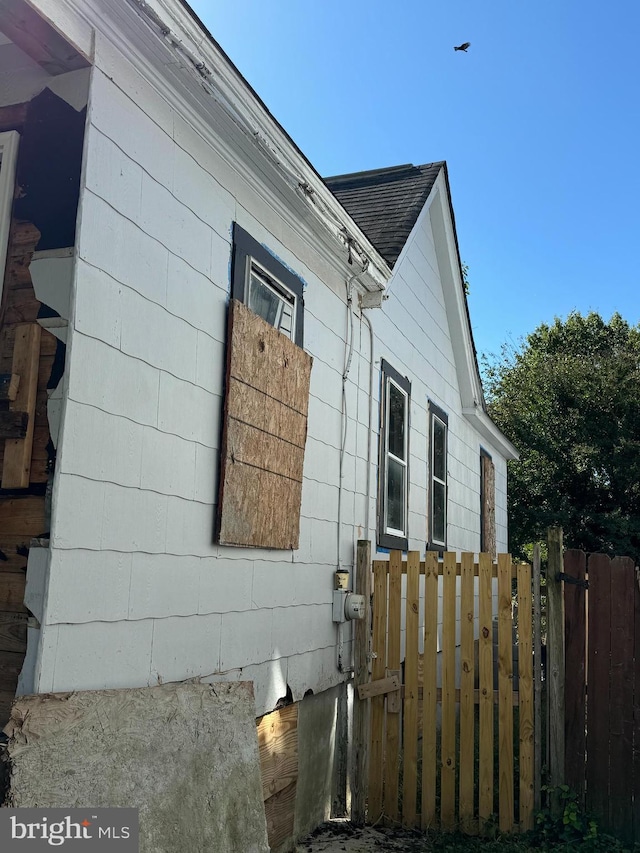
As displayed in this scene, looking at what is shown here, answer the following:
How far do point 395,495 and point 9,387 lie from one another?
507 cm

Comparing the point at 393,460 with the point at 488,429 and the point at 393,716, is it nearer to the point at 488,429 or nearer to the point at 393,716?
the point at 393,716

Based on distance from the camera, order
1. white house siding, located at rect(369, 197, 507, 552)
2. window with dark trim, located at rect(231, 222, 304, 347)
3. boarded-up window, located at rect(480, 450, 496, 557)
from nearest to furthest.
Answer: window with dark trim, located at rect(231, 222, 304, 347)
white house siding, located at rect(369, 197, 507, 552)
boarded-up window, located at rect(480, 450, 496, 557)

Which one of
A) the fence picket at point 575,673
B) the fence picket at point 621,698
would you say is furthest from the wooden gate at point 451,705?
the fence picket at point 621,698

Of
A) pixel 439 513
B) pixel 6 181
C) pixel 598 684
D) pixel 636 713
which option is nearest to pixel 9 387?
pixel 6 181

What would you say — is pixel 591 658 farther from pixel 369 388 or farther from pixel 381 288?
pixel 381 288

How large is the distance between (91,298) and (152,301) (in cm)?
49

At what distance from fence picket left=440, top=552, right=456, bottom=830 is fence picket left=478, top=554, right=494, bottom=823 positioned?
218 mm

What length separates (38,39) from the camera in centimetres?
317

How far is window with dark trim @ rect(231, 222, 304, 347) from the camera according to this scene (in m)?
4.59

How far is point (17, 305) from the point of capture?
3.31m

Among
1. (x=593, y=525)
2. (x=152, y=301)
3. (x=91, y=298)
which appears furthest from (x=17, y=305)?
(x=593, y=525)

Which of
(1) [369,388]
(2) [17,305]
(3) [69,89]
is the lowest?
(2) [17,305]

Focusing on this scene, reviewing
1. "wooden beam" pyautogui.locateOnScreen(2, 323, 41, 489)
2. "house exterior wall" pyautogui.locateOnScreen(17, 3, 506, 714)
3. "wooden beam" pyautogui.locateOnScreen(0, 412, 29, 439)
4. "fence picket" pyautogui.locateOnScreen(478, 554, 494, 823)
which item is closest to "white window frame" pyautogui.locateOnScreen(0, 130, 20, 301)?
"wooden beam" pyautogui.locateOnScreen(2, 323, 41, 489)

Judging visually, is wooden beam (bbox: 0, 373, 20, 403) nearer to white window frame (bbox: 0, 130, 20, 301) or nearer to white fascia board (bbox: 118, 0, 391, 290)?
white window frame (bbox: 0, 130, 20, 301)
